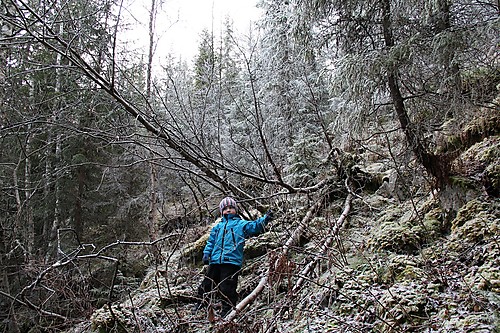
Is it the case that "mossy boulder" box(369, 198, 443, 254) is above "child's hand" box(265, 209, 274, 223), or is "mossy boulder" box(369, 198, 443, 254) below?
below

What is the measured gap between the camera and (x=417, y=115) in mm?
4910

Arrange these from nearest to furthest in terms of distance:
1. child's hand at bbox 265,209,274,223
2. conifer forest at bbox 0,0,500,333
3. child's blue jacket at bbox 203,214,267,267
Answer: conifer forest at bbox 0,0,500,333
child's hand at bbox 265,209,274,223
child's blue jacket at bbox 203,214,267,267

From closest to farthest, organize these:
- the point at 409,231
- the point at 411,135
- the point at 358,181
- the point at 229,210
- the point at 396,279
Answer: the point at 396,279 → the point at 409,231 → the point at 411,135 → the point at 229,210 → the point at 358,181

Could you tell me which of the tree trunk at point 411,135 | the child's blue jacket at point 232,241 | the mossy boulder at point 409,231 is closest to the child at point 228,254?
the child's blue jacket at point 232,241

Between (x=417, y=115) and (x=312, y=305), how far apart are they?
2976 mm

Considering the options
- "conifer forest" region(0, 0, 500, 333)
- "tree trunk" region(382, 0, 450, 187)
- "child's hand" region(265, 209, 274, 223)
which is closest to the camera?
"conifer forest" region(0, 0, 500, 333)

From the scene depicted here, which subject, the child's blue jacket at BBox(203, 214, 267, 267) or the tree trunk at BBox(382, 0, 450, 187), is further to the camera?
the child's blue jacket at BBox(203, 214, 267, 267)

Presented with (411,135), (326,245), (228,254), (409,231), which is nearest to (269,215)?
(228,254)

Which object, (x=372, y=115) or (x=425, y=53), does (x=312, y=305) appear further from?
(x=425, y=53)

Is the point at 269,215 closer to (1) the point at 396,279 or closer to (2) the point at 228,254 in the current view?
(2) the point at 228,254

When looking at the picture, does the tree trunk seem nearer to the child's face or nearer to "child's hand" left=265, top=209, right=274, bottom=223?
"child's hand" left=265, top=209, right=274, bottom=223

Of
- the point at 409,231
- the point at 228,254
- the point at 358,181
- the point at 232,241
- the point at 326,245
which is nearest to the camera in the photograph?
the point at 326,245

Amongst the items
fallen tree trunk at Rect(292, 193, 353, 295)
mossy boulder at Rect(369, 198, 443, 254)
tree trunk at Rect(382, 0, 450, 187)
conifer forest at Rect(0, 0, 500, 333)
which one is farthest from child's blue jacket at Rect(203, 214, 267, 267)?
tree trunk at Rect(382, 0, 450, 187)

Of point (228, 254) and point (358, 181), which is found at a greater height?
point (358, 181)
